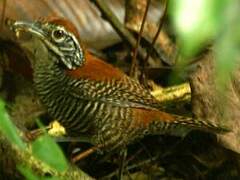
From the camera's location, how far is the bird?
3.59 metres

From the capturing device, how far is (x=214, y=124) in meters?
3.50

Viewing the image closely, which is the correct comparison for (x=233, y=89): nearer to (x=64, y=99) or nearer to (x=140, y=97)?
(x=140, y=97)

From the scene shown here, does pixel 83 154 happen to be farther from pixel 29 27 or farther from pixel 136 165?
pixel 29 27

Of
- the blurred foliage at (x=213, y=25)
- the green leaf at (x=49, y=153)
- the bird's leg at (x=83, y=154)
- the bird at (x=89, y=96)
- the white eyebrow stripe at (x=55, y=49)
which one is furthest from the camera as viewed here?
the bird's leg at (x=83, y=154)

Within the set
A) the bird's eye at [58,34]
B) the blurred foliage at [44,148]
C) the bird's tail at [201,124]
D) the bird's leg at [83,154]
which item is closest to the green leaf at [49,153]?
the blurred foliage at [44,148]

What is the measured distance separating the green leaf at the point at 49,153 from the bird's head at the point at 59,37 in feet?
7.61

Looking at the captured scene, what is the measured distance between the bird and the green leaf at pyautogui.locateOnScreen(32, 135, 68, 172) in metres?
2.29

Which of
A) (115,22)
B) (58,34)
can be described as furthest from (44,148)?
(115,22)

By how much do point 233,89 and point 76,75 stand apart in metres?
0.97

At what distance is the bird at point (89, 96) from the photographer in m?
3.59

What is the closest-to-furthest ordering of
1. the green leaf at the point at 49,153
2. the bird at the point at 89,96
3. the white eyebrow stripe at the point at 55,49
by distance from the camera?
the green leaf at the point at 49,153 → the bird at the point at 89,96 → the white eyebrow stripe at the point at 55,49

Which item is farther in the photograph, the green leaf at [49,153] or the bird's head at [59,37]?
the bird's head at [59,37]

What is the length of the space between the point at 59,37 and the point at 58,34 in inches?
0.9

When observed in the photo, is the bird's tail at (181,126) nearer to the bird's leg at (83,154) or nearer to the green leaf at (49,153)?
the bird's leg at (83,154)
